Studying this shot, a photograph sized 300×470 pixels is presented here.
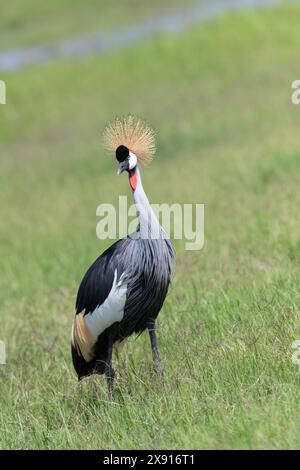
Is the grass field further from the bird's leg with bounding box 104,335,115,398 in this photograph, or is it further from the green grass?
the green grass

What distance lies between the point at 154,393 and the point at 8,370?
203 centimetres

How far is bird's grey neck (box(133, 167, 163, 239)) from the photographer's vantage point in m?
4.79

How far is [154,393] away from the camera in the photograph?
4793 mm

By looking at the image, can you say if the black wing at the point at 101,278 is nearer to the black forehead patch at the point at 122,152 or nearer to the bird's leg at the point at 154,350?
the bird's leg at the point at 154,350

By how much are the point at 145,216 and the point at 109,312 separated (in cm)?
59

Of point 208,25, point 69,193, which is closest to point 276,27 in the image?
point 208,25

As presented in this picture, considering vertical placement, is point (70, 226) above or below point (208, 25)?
below

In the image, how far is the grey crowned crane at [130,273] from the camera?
4.91 metres

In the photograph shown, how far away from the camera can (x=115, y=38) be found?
104 ft

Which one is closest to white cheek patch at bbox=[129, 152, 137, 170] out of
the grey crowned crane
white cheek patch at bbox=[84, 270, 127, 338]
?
the grey crowned crane

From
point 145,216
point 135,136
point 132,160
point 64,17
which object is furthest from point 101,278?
point 64,17

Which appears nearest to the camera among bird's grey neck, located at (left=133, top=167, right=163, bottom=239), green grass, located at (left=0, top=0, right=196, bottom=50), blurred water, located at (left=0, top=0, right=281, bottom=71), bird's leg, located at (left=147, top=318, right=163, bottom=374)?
bird's grey neck, located at (left=133, top=167, right=163, bottom=239)

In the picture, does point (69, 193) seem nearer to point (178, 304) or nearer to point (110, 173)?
point (110, 173)

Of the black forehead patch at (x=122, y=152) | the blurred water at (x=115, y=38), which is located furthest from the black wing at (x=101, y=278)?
the blurred water at (x=115, y=38)
